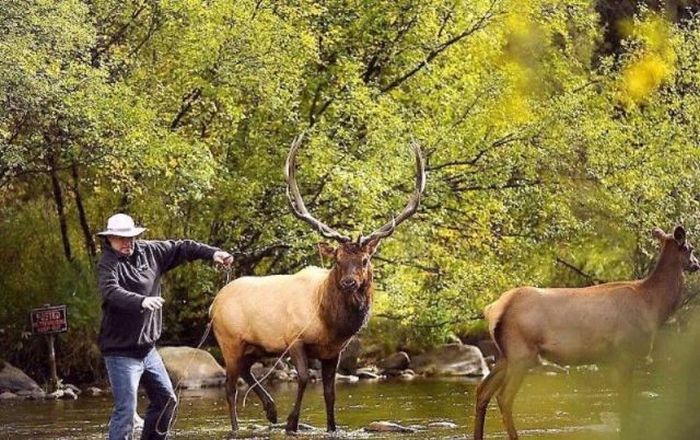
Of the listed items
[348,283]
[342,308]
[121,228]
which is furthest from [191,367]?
[121,228]

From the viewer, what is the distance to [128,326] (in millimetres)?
9664

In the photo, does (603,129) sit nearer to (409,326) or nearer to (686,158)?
(686,158)

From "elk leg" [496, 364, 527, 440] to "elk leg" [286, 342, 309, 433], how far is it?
2392 millimetres

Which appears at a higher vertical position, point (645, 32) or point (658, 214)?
point (645, 32)

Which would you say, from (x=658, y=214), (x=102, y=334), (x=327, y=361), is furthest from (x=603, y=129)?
(x=102, y=334)

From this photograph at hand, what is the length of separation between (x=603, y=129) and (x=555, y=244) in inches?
99.3

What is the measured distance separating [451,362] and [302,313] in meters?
13.1

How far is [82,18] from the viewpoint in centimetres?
2139

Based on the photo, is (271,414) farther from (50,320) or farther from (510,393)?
(50,320)

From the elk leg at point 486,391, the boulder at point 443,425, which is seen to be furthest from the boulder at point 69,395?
the elk leg at point 486,391

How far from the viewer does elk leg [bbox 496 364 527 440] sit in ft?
40.1

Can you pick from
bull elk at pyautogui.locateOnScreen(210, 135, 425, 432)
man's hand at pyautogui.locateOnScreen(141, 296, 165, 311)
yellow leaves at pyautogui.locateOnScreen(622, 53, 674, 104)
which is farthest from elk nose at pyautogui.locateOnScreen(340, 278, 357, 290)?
yellow leaves at pyautogui.locateOnScreen(622, 53, 674, 104)

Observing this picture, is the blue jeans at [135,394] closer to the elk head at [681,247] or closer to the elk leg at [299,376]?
the elk leg at [299,376]

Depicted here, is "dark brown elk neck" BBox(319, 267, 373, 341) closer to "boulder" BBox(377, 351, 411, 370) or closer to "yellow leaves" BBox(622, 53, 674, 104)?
"boulder" BBox(377, 351, 411, 370)
